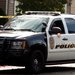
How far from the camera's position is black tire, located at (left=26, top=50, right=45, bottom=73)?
1320 centimetres

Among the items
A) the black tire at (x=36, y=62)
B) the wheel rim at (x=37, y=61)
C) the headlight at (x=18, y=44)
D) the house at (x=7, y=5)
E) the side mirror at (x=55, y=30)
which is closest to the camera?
the headlight at (x=18, y=44)

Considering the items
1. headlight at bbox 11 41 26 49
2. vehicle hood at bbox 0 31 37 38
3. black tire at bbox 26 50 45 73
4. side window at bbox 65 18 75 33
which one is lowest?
black tire at bbox 26 50 45 73

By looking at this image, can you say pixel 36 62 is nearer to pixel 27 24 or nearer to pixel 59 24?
pixel 27 24

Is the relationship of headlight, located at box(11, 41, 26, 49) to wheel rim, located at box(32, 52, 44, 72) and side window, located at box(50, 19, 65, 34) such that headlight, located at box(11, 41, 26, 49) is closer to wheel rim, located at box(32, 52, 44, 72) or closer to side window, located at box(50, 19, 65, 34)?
wheel rim, located at box(32, 52, 44, 72)

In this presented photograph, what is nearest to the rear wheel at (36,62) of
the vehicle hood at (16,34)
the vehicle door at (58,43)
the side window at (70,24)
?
the vehicle door at (58,43)

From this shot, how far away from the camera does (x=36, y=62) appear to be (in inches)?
528

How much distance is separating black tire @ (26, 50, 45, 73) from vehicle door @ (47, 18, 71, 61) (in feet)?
1.42

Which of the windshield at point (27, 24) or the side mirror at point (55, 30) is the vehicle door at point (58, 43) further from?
the windshield at point (27, 24)

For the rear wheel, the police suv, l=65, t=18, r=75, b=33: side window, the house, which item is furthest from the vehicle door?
the house

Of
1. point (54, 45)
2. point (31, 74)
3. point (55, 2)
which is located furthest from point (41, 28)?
point (55, 2)

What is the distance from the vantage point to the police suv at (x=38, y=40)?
42.4ft

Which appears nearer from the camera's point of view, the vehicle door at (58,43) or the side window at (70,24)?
the vehicle door at (58,43)

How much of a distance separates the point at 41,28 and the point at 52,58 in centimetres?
99

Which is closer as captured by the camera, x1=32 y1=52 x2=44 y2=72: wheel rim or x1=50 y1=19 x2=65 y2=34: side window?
x1=32 y1=52 x2=44 y2=72: wheel rim
